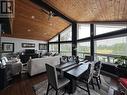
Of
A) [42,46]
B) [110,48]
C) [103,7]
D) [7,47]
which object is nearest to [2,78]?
[103,7]

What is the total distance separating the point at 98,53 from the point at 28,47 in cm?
661

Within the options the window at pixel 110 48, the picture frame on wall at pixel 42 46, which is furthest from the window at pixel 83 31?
the picture frame on wall at pixel 42 46

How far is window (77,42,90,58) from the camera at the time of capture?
24.0ft

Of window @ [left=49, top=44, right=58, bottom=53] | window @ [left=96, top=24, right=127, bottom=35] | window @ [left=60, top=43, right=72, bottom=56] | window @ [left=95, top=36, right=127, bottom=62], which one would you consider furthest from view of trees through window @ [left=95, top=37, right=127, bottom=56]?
window @ [left=49, top=44, right=58, bottom=53]

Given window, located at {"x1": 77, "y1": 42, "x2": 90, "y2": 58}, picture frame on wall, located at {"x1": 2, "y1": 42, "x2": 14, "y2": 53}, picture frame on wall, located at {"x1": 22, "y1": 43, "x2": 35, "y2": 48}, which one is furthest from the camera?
picture frame on wall, located at {"x1": 22, "y1": 43, "x2": 35, "y2": 48}

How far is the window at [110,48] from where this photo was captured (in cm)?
478

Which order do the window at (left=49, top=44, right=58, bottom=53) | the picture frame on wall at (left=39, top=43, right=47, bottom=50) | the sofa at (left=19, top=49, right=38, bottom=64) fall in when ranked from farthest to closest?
the window at (left=49, top=44, right=58, bottom=53) → the picture frame on wall at (left=39, top=43, right=47, bottom=50) → the sofa at (left=19, top=49, right=38, bottom=64)

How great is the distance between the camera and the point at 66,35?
10.3 metres

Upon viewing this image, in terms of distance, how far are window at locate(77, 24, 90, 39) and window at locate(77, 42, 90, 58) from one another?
0.57m

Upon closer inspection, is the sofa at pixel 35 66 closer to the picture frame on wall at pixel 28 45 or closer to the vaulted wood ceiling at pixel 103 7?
the vaulted wood ceiling at pixel 103 7

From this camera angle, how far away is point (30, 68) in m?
4.68

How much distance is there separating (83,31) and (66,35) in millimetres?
2648

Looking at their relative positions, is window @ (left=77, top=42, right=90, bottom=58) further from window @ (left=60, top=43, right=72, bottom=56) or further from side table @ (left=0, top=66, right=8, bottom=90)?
side table @ (left=0, top=66, right=8, bottom=90)

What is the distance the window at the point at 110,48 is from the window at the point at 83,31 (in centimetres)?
128
